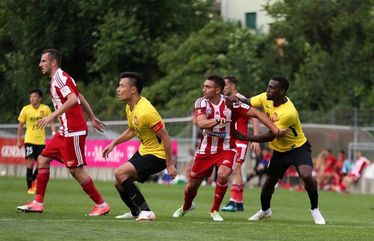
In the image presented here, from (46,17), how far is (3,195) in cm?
1968

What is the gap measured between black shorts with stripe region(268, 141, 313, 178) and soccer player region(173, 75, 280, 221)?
0.66 m

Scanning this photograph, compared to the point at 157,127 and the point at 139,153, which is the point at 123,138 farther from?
the point at 157,127

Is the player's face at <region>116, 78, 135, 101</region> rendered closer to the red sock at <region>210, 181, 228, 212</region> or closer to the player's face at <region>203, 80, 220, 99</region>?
the player's face at <region>203, 80, 220, 99</region>

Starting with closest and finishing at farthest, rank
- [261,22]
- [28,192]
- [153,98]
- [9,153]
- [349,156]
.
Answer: [28,192] < [349,156] < [9,153] < [153,98] < [261,22]

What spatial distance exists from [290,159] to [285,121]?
25.1 inches

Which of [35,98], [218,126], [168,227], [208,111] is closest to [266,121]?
[218,126]

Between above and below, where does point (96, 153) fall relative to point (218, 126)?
below

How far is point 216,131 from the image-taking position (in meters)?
14.9

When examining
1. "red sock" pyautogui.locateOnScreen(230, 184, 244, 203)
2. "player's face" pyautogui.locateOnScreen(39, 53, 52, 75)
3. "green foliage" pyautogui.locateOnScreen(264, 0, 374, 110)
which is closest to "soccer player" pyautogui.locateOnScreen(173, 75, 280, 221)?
"player's face" pyautogui.locateOnScreen(39, 53, 52, 75)

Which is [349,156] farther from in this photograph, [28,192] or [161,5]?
[161,5]

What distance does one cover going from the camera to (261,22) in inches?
2467

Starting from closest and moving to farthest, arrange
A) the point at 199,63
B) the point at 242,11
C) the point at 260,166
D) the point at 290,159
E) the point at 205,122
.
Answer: the point at 205,122 < the point at 290,159 < the point at 260,166 < the point at 199,63 < the point at 242,11

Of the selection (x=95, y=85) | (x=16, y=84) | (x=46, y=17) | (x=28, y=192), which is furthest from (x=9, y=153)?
(x=28, y=192)

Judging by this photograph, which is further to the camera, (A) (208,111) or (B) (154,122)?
(A) (208,111)
